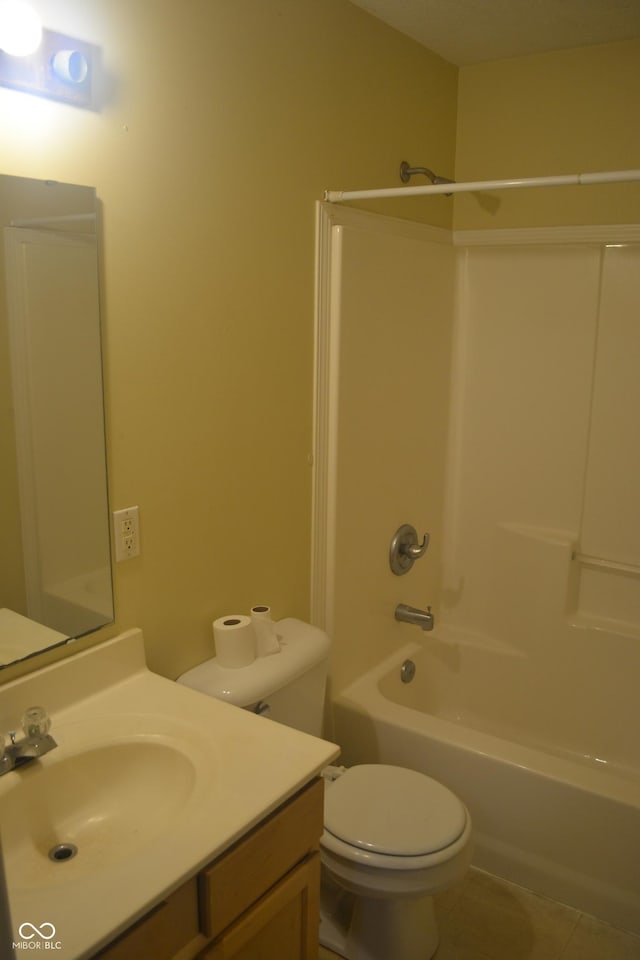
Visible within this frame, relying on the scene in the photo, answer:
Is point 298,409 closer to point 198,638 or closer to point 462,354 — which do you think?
point 198,638

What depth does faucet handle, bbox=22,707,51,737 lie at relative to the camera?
130 centimetres

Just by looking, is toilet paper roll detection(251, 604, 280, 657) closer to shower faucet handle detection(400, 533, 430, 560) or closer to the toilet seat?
the toilet seat

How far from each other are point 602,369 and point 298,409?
110 cm

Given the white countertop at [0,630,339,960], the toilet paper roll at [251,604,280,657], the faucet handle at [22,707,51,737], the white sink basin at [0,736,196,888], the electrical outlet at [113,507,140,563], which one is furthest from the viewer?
the toilet paper roll at [251,604,280,657]

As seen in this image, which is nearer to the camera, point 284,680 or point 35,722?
point 35,722

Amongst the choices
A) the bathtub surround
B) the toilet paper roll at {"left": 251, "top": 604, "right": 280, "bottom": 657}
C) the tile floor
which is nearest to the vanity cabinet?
the toilet paper roll at {"left": 251, "top": 604, "right": 280, "bottom": 657}

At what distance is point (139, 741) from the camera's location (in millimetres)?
1375

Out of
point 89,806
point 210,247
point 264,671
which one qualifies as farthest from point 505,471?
point 89,806

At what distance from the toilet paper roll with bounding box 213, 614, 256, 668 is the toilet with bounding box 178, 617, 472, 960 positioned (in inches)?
0.7

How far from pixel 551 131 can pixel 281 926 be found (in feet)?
7.70

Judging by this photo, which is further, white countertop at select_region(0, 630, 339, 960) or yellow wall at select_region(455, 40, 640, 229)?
yellow wall at select_region(455, 40, 640, 229)

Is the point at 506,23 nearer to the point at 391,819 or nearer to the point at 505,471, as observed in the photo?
the point at 505,471

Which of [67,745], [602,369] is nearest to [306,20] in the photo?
[602,369]

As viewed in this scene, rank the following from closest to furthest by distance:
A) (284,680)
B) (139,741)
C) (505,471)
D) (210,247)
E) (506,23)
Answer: (139,741) → (210,247) → (284,680) → (506,23) → (505,471)
